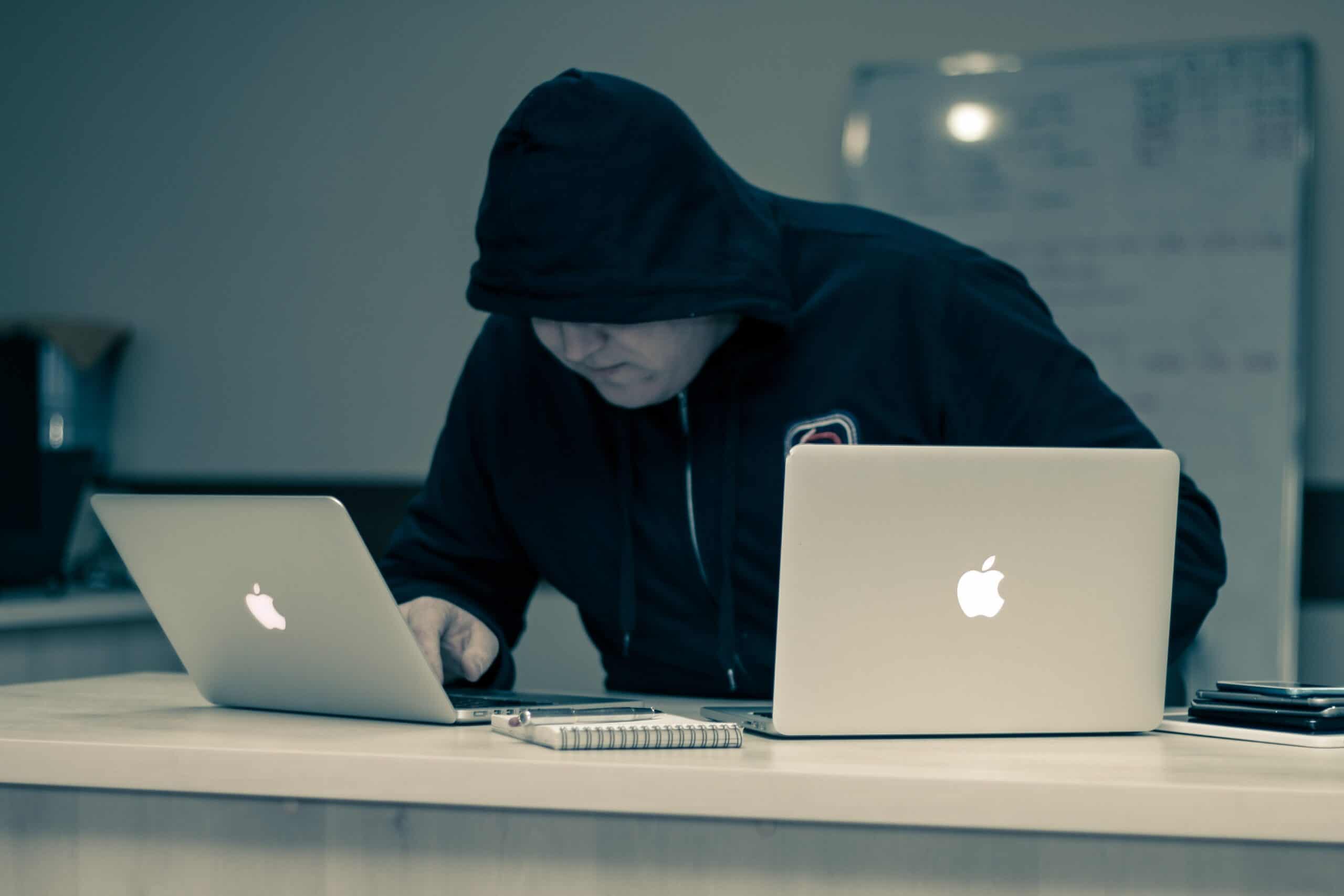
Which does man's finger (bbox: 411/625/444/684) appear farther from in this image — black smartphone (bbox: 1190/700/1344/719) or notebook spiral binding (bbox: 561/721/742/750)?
black smartphone (bbox: 1190/700/1344/719)

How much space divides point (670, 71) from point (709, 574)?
1.69 m

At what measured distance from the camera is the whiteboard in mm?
2525

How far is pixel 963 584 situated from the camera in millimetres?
1001

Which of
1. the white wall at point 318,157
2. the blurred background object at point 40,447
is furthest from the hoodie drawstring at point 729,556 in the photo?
the blurred background object at point 40,447

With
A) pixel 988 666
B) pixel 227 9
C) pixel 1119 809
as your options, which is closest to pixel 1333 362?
pixel 988 666

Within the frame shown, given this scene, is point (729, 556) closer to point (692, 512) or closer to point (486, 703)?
point (692, 512)

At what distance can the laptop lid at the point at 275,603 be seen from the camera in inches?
41.2

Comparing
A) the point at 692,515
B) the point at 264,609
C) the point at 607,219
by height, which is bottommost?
the point at 264,609

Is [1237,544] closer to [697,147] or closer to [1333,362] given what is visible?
[1333,362]

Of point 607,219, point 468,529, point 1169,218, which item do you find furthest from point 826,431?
point 1169,218

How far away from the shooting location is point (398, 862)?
0.92m

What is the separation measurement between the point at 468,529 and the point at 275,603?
50 centimetres

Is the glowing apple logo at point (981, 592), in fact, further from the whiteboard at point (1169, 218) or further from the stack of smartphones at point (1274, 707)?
the whiteboard at point (1169, 218)

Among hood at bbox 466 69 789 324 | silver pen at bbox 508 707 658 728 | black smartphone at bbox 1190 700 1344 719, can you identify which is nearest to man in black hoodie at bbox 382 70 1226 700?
hood at bbox 466 69 789 324
